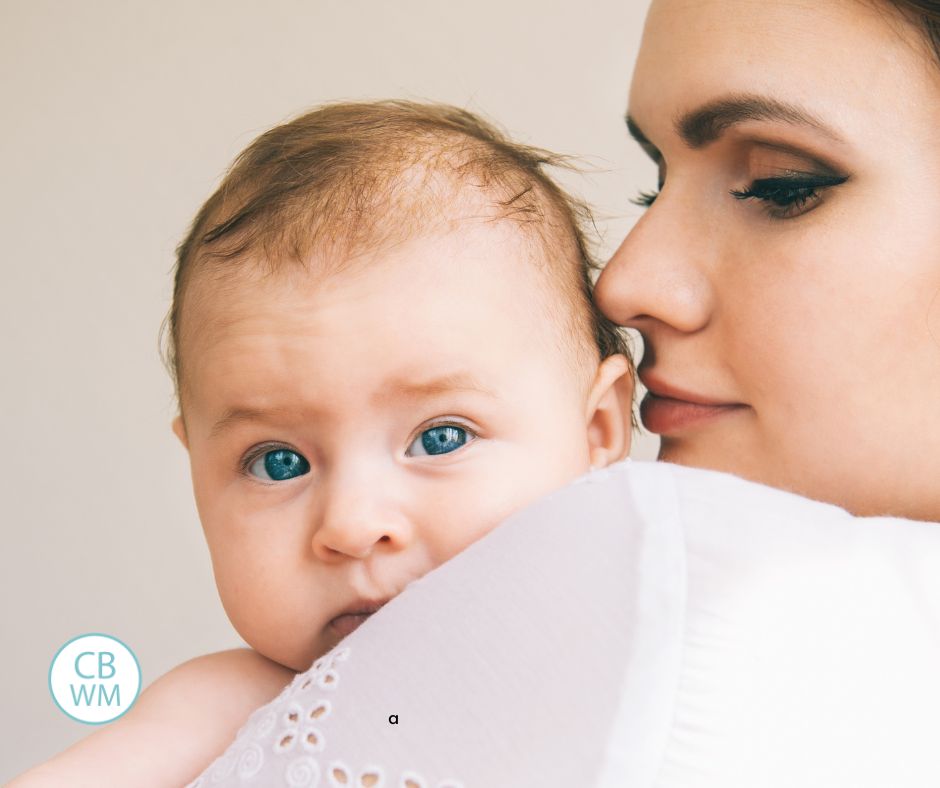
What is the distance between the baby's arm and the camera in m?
0.91

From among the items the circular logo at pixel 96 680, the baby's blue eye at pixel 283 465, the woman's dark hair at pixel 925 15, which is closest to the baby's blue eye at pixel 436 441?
the baby's blue eye at pixel 283 465

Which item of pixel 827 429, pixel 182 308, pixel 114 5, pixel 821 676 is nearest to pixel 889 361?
pixel 827 429

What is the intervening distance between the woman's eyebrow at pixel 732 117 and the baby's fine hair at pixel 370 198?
0.20 metres

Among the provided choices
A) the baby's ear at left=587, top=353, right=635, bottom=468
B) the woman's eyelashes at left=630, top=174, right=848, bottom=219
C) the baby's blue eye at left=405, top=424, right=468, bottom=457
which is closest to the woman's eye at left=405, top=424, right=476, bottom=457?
the baby's blue eye at left=405, top=424, right=468, bottom=457

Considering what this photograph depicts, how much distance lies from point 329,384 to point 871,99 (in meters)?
0.63

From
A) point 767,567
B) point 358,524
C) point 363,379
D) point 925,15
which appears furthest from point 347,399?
point 925,15

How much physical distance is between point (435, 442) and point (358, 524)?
131 mm

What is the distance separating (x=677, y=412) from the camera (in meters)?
1.24

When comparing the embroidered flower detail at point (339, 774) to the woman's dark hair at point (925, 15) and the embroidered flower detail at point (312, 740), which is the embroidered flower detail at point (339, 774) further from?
the woman's dark hair at point (925, 15)

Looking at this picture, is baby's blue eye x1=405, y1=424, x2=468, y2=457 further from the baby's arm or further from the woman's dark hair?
the woman's dark hair

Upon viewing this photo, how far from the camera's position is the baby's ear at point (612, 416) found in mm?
1202

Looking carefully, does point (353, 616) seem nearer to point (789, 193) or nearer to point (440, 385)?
point (440, 385)

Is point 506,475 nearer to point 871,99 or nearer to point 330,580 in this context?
point 330,580

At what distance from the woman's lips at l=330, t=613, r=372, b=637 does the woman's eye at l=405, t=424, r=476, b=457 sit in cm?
16
